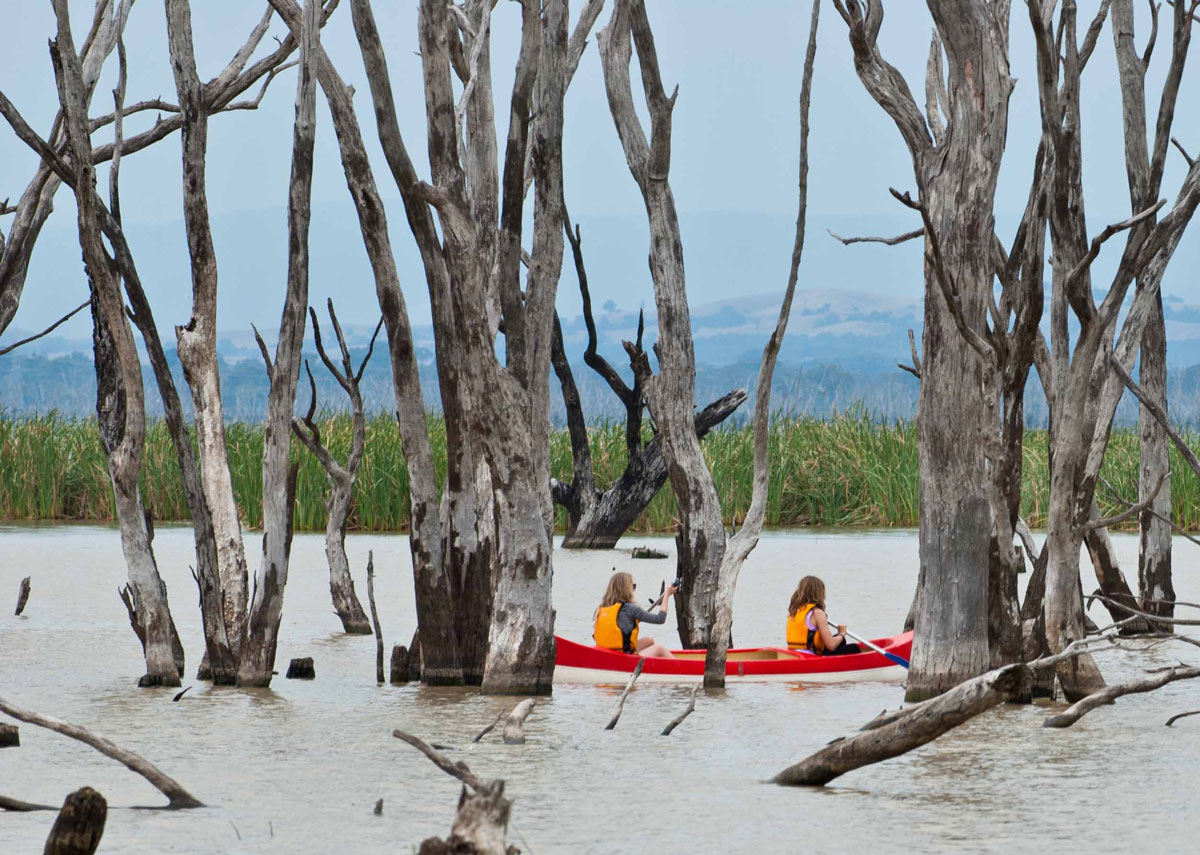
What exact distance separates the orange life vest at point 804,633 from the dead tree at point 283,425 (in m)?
2.92

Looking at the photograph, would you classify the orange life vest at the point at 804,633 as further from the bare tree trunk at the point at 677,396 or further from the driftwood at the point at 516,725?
the driftwood at the point at 516,725

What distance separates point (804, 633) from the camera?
9.55 meters

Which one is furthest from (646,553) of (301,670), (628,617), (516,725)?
(516,725)

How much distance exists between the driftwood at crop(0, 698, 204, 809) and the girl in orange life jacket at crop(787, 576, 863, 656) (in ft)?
16.1

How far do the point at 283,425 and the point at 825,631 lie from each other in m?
3.20

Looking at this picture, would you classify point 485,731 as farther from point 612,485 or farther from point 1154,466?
point 612,485

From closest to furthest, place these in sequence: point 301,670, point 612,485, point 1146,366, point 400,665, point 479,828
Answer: point 479,828, point 400,665, point 301,670, point 1146,366, point 612,485

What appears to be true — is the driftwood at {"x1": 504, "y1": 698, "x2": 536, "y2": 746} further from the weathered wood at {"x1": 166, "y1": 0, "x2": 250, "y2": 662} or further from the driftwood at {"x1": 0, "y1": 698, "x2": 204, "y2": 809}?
the weathered wood at {"x1": 166, "y1": 0, "x2": 250, "y2": 662}

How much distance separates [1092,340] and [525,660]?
9.14 feet

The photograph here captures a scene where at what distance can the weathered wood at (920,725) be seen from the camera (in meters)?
5.34

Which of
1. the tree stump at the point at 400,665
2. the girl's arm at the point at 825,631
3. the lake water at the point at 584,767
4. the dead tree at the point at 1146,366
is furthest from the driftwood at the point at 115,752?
the dead tree at the point at 1146,366

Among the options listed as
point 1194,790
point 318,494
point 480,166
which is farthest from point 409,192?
point 318,494

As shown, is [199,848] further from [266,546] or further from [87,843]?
[266,546]

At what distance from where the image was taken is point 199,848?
4664 millimetres
